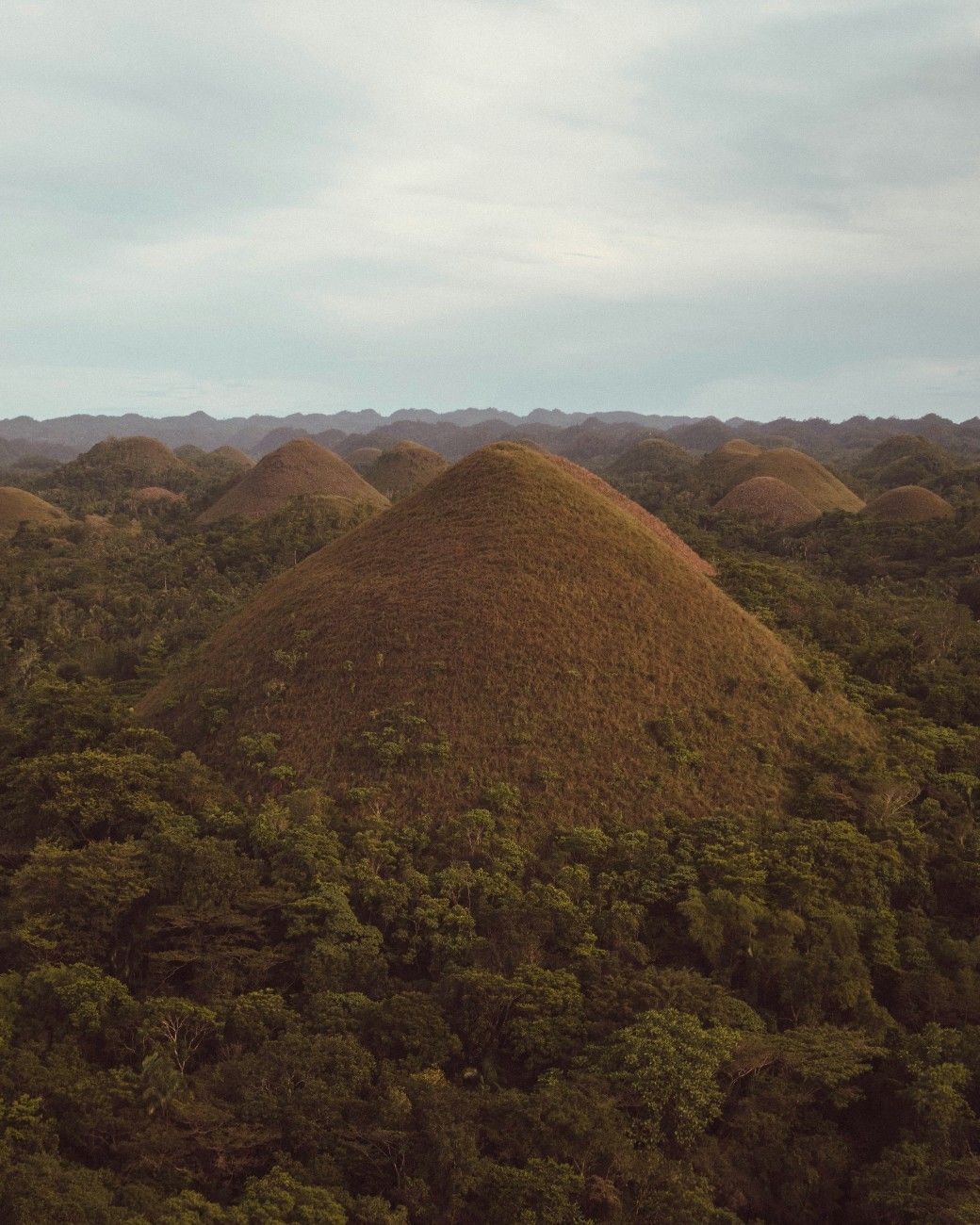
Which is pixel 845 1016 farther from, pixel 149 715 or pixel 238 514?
pixel 238 514

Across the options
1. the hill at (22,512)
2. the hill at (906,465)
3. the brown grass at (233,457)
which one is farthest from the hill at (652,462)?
the hill at (22,512)

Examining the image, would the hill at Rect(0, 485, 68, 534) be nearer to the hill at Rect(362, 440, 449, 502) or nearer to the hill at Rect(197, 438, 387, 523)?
the hill at Rect(197, 438, 387, 523)

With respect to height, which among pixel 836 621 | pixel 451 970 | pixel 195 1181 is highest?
pixel 836 621

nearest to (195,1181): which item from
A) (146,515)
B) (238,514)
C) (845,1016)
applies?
(845,1016)

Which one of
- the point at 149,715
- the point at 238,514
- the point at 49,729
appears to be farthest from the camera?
the point at 238,514

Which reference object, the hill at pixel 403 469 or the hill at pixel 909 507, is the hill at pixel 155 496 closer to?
the hill at pixel 403 469
